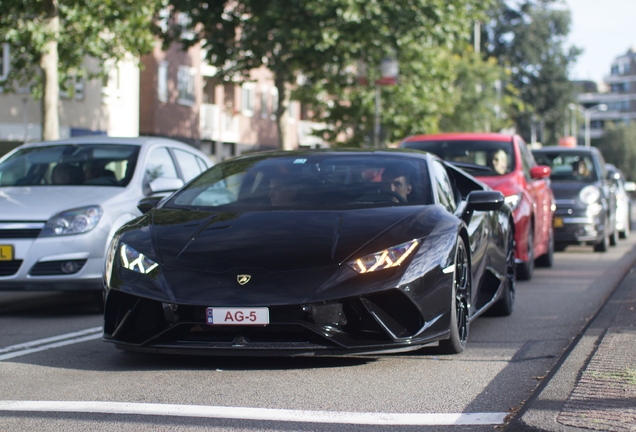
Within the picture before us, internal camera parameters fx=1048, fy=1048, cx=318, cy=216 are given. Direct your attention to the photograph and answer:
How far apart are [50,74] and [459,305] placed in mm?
15101

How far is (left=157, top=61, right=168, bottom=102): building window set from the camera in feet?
139

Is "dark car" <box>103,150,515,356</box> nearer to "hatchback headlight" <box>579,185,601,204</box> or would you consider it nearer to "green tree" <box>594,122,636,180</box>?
"hatchback headlight" <box>579,185,601,204</box>

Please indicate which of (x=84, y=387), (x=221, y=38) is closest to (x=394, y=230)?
(x=84, y=387)

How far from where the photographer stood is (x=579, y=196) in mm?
16250

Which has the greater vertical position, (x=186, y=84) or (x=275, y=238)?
(x=186, y=84)

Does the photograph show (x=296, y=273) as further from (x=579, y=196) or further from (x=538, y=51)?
(x=538, y=51)

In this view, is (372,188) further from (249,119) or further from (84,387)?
(249,119)

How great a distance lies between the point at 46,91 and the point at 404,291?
51.6ft

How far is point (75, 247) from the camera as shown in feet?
27.2

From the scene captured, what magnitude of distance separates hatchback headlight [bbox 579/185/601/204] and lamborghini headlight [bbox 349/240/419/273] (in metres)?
11.2

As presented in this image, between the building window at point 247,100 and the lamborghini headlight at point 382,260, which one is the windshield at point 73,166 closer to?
the lamborghini headlight at point 382,260

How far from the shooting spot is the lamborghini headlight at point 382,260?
550cm

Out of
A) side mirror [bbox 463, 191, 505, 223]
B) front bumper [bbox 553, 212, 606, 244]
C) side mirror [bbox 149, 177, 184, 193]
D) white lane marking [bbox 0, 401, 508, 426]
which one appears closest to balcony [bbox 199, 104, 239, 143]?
front bumper [bbox 553, 212, 606, 244]

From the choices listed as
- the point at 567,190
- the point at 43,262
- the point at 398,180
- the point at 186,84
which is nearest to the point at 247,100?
the point at 186,84
